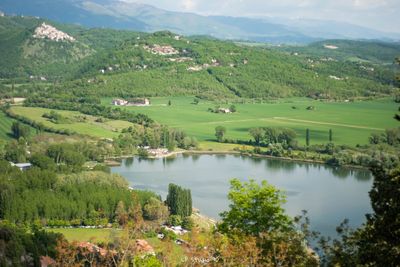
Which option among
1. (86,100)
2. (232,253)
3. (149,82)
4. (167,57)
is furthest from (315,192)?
(167,57)

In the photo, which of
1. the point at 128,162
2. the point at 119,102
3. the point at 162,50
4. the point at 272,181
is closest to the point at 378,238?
the point at 272,181

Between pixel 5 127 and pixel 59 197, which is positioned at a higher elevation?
pixel 5 127

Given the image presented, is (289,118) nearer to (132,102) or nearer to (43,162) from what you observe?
(132,102)

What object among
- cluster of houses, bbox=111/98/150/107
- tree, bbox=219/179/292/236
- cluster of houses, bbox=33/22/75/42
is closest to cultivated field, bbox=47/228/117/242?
tree, bbox=219/179/292/236

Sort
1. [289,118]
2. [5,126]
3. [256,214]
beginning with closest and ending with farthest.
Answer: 1. [256,214]
2. [5,126]
3. [289,118]

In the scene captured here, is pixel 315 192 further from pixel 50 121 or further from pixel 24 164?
pixel 50 121
